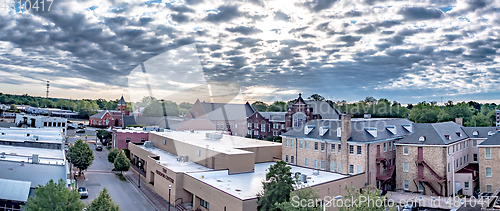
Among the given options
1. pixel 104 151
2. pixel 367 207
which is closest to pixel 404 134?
pixel 367 207

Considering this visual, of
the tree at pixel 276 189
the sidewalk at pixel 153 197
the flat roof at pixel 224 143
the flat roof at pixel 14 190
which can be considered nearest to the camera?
the tree at pixel 276 189

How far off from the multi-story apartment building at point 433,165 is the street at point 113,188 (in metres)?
31.0

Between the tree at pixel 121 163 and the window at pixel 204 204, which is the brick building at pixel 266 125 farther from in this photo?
the window at pixel 204 204

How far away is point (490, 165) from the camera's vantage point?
3794 centimetres

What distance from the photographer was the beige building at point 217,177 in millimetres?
26672

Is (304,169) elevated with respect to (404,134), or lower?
lower

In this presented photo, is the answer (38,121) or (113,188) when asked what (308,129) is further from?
(38,121)

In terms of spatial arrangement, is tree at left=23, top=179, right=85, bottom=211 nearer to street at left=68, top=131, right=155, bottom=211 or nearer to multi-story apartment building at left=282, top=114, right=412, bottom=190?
street at left=68, top=131, right=155, bottom=211

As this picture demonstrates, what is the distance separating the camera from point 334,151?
3906 centimetres

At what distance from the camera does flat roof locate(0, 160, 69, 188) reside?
26.3m

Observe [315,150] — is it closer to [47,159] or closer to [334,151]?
[334,151]

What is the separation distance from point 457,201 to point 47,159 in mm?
44977

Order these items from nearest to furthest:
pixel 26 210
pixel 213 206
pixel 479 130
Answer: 1. pixel 26 210
2. pixel 213 206
3. pixel 479 130

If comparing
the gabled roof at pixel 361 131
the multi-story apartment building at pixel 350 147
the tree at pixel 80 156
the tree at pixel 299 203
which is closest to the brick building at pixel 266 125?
the gabled roof at pixel 361 131
